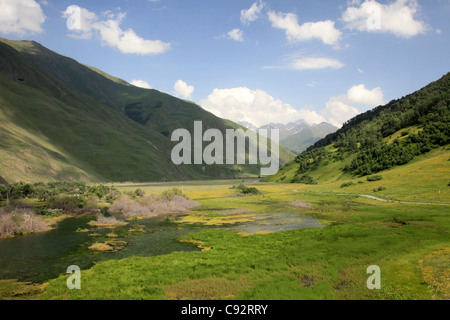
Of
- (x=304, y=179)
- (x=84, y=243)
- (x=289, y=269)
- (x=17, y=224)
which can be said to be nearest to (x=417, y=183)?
(x=289, y=269)

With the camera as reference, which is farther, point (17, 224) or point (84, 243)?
point (17, 224)

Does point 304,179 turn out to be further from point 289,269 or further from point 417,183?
point 289,269

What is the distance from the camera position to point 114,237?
4175cm

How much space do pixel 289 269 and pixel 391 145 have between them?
126m

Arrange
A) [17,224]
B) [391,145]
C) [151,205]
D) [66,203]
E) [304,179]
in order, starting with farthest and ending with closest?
1. [304,179]
2. [391,145]
3. [151,205]
4. [66,203]
5. [17,224]

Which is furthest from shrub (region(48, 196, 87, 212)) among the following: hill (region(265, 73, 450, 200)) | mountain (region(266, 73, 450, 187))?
mountain (region(266, 73, 450, 187))

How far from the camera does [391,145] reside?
5074 inches

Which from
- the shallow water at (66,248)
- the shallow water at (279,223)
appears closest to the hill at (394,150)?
the shallow water at (279,223)

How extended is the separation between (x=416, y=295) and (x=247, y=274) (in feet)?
39.3

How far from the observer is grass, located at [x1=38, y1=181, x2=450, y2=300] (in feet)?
66.5

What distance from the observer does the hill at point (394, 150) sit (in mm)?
110750

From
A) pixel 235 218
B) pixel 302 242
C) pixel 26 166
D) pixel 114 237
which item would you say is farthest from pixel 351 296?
pixel 26 166

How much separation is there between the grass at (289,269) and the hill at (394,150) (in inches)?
2267

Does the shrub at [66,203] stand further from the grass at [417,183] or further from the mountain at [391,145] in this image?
the mountain at [391,145]
